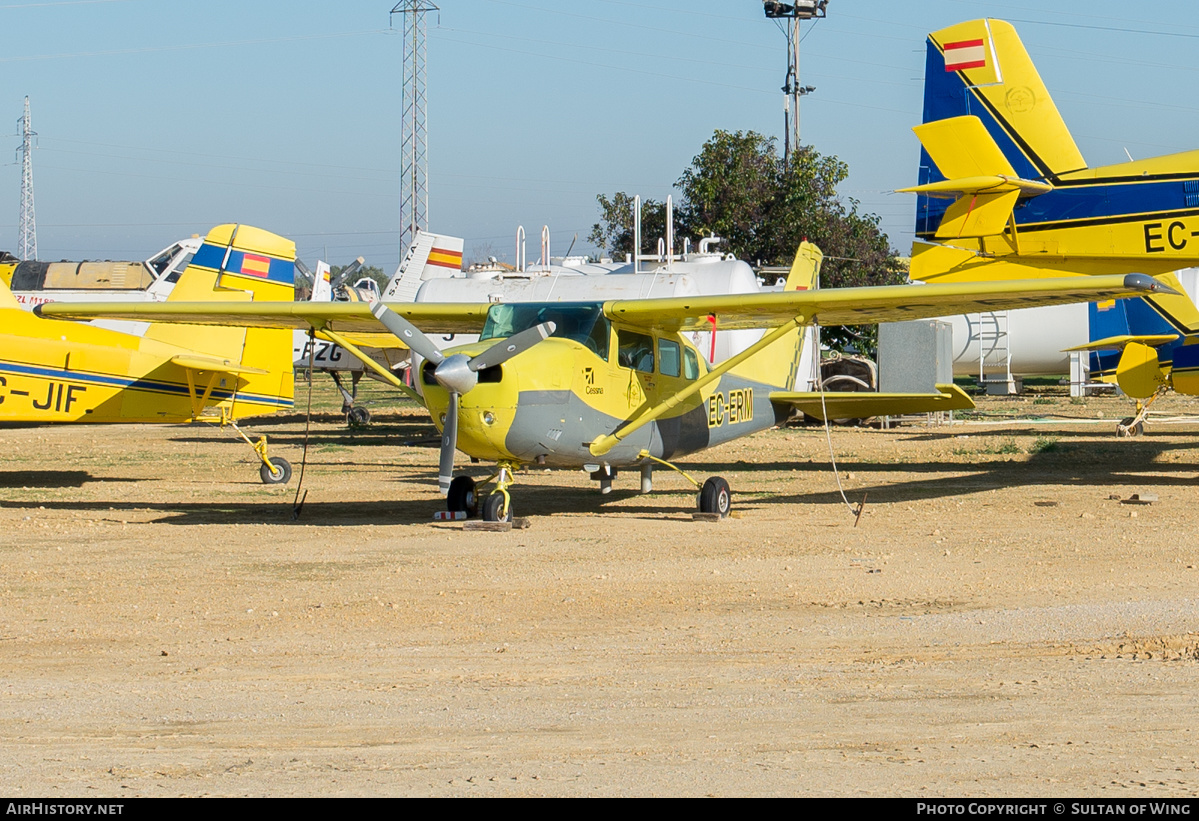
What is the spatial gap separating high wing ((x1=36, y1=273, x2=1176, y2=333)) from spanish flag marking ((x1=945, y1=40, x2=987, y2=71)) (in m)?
6.83

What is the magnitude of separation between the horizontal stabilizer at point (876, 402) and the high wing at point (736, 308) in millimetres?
1294

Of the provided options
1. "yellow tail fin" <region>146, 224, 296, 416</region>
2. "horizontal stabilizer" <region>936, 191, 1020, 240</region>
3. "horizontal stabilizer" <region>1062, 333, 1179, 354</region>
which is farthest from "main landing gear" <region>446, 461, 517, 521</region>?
"horizontal stabilizer" <region>1062, 333, 1179, 354</region>

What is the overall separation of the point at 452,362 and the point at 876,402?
20.2 feet

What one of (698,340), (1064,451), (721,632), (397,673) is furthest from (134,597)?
(1064,451)

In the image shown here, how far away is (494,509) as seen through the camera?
455 inches

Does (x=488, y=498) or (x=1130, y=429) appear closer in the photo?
(x=488, y=498)

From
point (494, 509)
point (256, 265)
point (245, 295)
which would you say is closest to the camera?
point (494, 509)

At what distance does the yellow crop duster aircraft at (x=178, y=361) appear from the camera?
14797 mm

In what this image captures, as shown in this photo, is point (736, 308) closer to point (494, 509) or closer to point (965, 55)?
point (494, 509)

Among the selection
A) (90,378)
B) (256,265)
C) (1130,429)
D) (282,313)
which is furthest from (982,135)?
(90,378)

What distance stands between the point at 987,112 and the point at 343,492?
35.2 feet

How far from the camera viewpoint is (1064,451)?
770 inches

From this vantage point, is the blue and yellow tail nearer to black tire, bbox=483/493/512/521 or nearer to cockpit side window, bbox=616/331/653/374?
cockpit side window, bbox=616/331/653/374

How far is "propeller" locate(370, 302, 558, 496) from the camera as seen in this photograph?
10.6 meters
